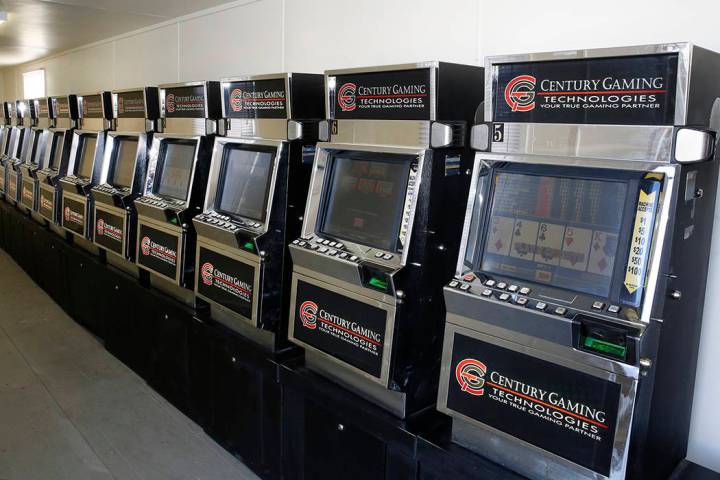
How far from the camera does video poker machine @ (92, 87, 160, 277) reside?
411 cm

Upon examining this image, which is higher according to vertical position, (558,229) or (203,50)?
(203,50)

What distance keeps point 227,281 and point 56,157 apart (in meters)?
3.84

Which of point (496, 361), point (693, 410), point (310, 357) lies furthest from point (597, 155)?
point (310, 357)

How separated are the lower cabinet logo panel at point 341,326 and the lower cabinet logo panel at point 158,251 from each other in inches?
50.2

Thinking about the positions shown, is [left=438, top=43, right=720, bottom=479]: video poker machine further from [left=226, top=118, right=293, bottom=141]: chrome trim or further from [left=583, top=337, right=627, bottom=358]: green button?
[left=226, top=118, right=293, bottom=141]: chrome trim

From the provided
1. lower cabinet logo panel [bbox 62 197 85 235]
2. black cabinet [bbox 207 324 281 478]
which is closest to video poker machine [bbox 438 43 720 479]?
black cabinet [bbox 207 324 281 478]

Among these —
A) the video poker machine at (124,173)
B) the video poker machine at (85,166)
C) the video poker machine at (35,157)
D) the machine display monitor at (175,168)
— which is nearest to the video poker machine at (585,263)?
the machine display monitor at (175,168)

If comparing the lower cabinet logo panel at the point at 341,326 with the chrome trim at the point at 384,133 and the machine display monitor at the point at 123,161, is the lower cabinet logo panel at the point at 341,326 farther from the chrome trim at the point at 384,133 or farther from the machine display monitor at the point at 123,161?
the machine display monitor at the point at 123,161

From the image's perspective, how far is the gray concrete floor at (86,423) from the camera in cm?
320

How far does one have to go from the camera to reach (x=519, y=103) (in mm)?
1809

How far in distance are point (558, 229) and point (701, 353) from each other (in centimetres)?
75

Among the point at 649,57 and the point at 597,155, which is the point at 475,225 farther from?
the point at 649,57

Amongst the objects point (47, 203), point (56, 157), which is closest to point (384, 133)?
point (47, 203)

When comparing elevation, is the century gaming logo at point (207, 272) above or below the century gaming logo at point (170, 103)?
below
